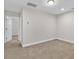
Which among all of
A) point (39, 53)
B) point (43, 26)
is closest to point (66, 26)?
point (43, 26)

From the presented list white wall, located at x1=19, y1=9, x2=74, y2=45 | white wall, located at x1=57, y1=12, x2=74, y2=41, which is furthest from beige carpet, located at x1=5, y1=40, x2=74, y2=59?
white wall, located at x1=57, y1=12, x2=74, y2=41

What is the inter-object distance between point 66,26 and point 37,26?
2.25 metres

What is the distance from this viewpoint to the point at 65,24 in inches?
193

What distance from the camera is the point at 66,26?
4812mm

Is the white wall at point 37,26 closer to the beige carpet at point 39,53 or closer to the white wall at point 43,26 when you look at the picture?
the white wall at point 43,26

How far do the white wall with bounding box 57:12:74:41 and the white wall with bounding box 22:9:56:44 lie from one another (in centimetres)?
58

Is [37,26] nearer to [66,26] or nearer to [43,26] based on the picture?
[43,26]

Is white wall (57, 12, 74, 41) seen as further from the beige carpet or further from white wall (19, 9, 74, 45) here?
the beige carpet

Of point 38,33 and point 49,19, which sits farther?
point 49,19

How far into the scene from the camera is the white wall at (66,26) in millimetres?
4388

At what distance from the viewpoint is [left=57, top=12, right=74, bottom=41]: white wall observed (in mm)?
4388
